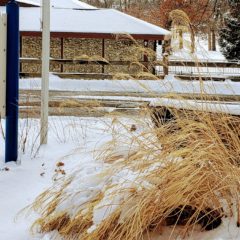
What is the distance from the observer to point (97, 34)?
919 inches

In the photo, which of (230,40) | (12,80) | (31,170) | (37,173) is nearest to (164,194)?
(37,173)

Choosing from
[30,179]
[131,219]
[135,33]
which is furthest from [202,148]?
[135,33]

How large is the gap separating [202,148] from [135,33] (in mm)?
19931

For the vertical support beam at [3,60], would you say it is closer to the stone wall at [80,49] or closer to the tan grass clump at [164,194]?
the tan grass clump at [164,194]

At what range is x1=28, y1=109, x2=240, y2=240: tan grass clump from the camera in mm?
3381

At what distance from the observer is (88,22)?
2491 cm

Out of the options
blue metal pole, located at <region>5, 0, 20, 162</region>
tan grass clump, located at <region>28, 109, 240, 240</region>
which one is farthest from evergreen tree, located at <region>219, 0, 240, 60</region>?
tan grass clump, located at <region>28, 109, 240, 240</region>

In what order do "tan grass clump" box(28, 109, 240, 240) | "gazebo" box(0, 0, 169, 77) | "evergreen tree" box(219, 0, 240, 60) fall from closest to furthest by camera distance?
"tan grass clump" box(28, 109, 240, 240) → "evergreen tree" box(219, 0, 240, 60) → "gazebo" box(0, 0, 169, 77)

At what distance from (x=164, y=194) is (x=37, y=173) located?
2.32 m

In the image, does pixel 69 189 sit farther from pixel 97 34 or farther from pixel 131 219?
pixel 97 34

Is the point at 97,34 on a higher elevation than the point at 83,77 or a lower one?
higher

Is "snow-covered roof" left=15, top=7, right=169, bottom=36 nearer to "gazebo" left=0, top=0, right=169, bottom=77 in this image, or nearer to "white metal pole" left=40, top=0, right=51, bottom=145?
"gazebo" left=0, top=0, right=169, bottom=77

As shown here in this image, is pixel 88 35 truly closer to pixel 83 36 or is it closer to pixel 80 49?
pixel 83 36

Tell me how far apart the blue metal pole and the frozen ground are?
0.19 metres
